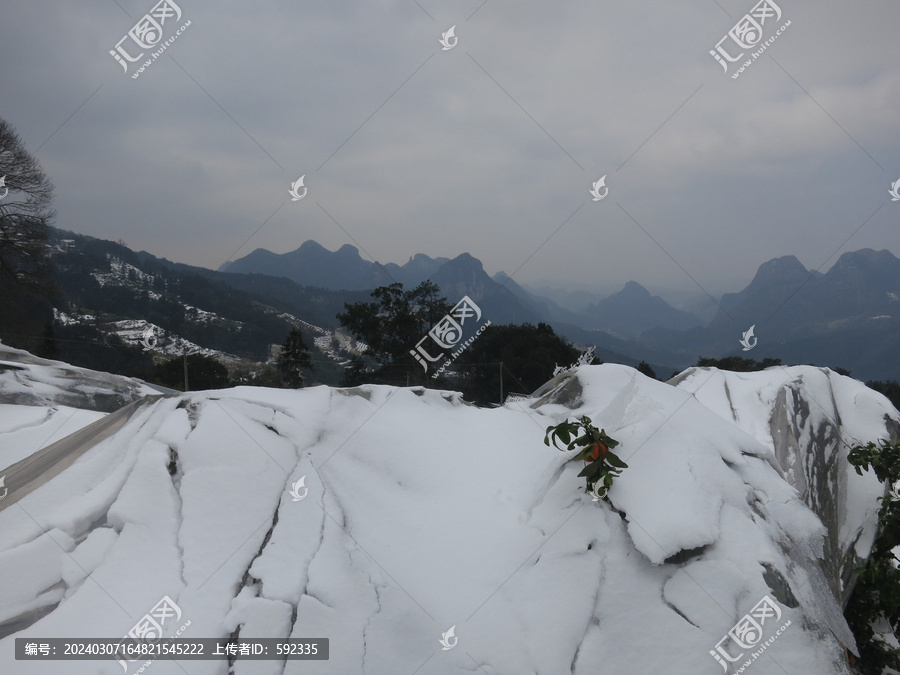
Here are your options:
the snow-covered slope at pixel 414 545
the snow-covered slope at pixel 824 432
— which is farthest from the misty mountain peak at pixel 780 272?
the snow-covered slope at pixel 414 545

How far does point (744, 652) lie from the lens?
2.60 m

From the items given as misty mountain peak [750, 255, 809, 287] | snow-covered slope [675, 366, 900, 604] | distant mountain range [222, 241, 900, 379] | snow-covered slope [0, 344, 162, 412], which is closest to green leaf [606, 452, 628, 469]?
snow-covered slope [675, 366, 900, 604]

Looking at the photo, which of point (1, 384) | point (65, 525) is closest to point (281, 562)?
point (65, 525)

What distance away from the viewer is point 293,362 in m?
11.8

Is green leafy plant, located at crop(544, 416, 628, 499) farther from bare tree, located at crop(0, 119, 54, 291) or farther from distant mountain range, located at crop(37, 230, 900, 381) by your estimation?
bare tree, located at crop(0, 119, 54, 291)

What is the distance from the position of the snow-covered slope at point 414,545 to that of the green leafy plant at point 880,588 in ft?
2.38

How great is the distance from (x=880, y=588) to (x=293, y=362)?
36.2 feet

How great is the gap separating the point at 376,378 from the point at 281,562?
28.3 feet

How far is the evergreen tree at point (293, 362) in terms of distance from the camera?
38.8ft

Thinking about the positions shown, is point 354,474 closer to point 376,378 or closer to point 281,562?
point 281,562

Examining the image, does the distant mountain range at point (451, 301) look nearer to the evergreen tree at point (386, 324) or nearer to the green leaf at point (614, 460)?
the evergreen tree at point (386, 324)

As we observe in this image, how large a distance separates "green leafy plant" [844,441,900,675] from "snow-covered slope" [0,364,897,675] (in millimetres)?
726

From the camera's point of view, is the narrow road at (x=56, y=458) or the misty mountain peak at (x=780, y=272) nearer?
the narrow road at (x=56, y=458)

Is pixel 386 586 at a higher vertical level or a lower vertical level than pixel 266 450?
lower
